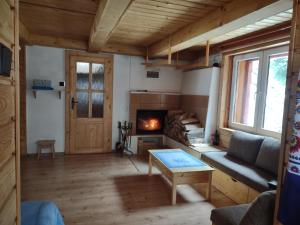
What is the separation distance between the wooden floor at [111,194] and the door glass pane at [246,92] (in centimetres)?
149

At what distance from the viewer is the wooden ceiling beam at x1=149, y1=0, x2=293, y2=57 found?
6.49ft

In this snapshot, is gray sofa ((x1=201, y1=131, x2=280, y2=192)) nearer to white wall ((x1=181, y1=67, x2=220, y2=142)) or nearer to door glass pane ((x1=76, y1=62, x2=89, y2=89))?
white wall ((x1=181, y1=67, x2=220, y2=142))

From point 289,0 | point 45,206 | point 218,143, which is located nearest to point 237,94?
point 218,143

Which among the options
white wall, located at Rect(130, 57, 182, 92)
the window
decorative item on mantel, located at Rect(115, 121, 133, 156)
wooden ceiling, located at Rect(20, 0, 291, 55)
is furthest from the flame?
the window

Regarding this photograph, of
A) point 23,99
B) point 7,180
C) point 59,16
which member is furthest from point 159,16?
point 23,99

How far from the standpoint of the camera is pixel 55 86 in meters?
4.65

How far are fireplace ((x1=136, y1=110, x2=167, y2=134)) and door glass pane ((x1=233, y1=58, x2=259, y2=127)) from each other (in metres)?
1.86

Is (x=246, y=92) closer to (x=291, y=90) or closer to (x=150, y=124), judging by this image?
(x=150, y=124)

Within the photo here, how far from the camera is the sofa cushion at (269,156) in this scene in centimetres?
277

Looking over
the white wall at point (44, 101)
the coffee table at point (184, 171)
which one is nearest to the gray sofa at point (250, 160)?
the coffee table at point (184, 171)

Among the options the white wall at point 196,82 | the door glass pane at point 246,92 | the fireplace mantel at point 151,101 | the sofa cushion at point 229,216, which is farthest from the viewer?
the fireplace mantel at point 151,101

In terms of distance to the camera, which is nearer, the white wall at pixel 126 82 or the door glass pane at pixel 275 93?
the door glass pane at pixel 275 93

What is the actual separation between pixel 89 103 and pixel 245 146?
3.28m

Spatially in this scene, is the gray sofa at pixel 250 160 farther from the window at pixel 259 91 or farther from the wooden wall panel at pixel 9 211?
the wooden wall panel at pixel 9 211
